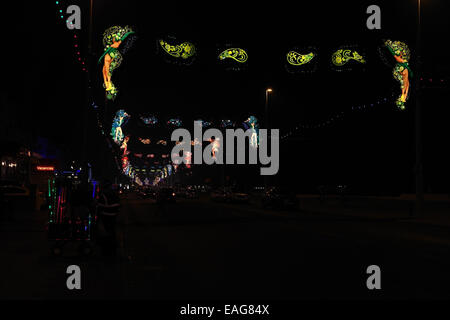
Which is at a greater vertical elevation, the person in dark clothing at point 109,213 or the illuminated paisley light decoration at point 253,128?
the illuminated paisley light decoration at point 253,128

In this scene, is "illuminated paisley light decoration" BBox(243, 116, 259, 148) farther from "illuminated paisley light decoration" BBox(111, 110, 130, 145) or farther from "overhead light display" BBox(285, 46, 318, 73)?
→ "overhead light display" BBox(285, 46, 318, 73)

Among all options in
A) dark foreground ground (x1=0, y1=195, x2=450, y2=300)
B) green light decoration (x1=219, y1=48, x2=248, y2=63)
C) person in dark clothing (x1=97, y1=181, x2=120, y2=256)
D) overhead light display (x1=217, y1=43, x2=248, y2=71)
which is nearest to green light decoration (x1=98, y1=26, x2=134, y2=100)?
overhead light display (x1=217, y1=43, x2=248, y2=71)

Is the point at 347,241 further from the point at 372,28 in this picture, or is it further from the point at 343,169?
the point at 343,169

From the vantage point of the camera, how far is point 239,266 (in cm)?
1145

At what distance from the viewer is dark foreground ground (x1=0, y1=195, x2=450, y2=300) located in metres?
8.63

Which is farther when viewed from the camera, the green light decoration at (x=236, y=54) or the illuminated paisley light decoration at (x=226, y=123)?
the illuminated paisley light decoration at (x=226, y=123)

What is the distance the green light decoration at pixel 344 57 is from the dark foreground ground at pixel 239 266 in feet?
42.1

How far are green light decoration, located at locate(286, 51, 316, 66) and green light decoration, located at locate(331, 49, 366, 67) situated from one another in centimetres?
130

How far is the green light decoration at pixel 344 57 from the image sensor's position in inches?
1150

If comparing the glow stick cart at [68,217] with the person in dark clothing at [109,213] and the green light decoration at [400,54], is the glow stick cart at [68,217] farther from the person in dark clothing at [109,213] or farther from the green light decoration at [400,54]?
the green light decoration at [400,54]

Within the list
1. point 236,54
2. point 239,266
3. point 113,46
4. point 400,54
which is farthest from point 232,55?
point 239,266

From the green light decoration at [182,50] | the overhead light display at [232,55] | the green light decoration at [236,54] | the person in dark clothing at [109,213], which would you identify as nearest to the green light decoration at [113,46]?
the green light decoration at [182,50]

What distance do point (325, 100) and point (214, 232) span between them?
1301 inches
